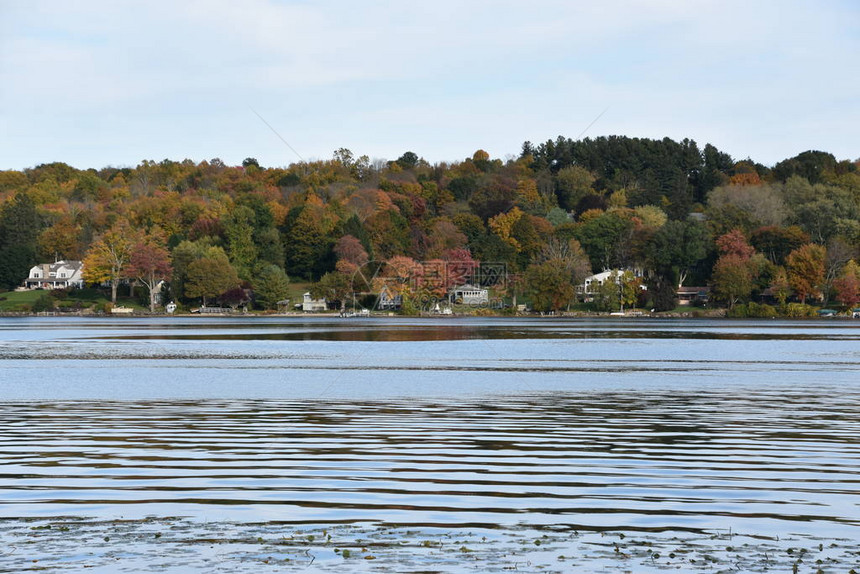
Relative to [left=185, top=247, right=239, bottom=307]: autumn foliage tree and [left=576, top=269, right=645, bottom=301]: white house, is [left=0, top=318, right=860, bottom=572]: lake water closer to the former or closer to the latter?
[left=185, top=247, right=239, bottom=307]: autumn foliage tree

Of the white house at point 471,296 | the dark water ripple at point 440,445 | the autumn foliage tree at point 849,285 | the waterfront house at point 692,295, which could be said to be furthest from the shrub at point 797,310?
the dark water ripple at point 440,445

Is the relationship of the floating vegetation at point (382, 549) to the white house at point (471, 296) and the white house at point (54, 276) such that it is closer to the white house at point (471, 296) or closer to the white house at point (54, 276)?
the white house at point (471, 296)

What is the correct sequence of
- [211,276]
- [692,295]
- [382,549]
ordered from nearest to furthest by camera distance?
[382,549] → [211,276] → [692,295]

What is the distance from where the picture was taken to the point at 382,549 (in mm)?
11648

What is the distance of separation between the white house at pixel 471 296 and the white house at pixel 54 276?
59.2 m

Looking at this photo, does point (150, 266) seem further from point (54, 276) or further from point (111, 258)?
point (54, 276)

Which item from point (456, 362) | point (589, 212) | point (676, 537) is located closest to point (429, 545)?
point (676, 537)

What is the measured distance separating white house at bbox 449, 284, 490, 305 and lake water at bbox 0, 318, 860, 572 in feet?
390

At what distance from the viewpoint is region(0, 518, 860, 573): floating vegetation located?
1095cm

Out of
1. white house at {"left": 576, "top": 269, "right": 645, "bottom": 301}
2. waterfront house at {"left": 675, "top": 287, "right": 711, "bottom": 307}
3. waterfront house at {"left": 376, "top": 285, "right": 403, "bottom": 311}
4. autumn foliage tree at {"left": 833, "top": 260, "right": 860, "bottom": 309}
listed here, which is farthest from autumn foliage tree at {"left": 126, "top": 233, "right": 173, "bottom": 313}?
autumn foliage tree at {"left": 833, "top": 260, "right": 860, "bottom": 309}

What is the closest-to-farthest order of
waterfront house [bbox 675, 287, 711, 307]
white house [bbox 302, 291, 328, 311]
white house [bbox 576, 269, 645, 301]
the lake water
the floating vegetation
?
the floating vegetation < the lake water < white house [bbox 576, 269, 645, 301] < waterfront house [bbox 675, 287, 711, 307] < white house [bbox 302, 291, 328, 311]

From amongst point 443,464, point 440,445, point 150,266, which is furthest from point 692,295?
point 443,464

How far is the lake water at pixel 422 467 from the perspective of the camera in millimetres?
12039

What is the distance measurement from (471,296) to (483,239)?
370 inches
